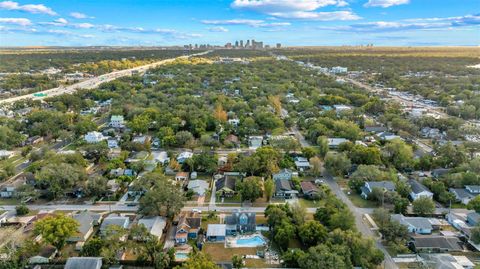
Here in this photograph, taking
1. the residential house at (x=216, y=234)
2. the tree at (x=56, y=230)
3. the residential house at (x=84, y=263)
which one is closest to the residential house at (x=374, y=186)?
the residential house at (x=216, y=234)

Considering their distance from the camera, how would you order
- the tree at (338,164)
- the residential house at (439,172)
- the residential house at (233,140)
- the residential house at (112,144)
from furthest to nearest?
the residential house at (233,140) → the residential house at (112,144) → the tree at (338,164) → the residential house at (439,172)

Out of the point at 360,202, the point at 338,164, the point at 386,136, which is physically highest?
the point at 338,164

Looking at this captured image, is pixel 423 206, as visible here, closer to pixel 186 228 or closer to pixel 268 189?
pixel 268 189

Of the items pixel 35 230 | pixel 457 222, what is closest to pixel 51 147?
pixel 35 230

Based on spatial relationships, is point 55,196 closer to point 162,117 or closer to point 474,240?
point 162,117

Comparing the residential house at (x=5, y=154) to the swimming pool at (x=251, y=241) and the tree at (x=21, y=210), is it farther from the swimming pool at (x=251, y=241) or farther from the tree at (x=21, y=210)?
the swimming pool at (x=251, y=241)

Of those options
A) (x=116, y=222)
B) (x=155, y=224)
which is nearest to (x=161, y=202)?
(x=155, y=224)

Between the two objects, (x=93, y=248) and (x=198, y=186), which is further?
(x=198, y=186)
